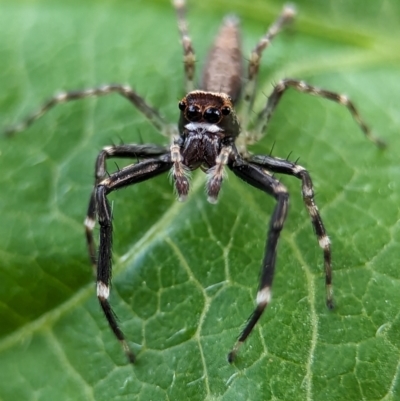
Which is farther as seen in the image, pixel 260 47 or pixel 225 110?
pixel 260 47

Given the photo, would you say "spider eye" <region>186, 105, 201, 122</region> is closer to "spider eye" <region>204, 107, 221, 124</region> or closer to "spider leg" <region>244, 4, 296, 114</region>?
"spider eye" <region>204, 107, 221, 124</region>

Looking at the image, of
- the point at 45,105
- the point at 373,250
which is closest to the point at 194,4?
the point at 45,105

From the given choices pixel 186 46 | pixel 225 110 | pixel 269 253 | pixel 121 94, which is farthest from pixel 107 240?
pixel 186 46

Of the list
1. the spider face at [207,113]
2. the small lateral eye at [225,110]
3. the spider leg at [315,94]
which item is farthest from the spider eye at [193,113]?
the spider leg at [315,94]

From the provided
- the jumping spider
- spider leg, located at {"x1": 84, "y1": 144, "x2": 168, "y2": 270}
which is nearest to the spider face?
the jumping spider

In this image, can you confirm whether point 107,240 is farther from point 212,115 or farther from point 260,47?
point 260,47

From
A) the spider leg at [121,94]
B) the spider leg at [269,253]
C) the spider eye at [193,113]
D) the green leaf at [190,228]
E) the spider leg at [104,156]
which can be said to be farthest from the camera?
the spider leg at [121,94]

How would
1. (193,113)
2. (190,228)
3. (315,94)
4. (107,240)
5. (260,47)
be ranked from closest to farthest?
(107,240) → (190,228) → (193,113) → (315,94) → (260,47)

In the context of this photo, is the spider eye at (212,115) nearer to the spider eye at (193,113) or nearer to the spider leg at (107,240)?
the spider eye at (193,113)
